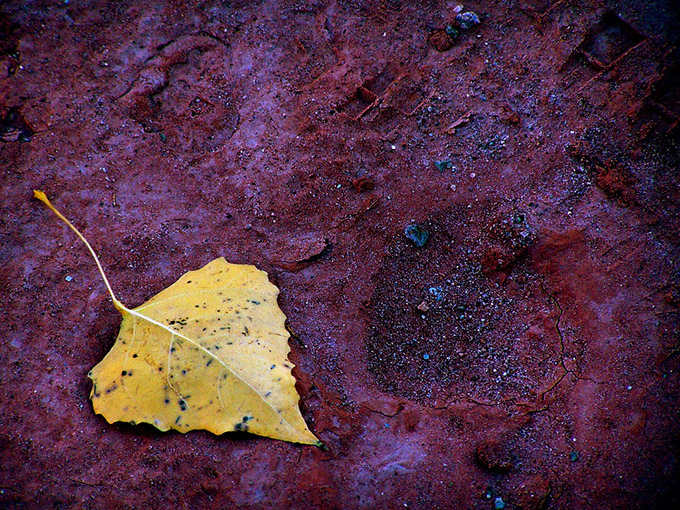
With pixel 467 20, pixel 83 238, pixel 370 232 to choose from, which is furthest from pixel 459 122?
pixel 83 238

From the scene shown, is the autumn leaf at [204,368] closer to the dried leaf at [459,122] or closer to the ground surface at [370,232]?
the ground surface at [370,232]

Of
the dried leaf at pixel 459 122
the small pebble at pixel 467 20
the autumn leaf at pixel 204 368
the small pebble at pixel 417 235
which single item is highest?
the small pebble at pixel 467 20

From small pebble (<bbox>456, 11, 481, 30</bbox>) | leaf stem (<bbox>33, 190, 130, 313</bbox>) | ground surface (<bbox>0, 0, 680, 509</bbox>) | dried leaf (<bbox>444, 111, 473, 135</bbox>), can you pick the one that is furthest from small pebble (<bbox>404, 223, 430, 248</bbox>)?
leaf stem (<bbox>33, 190, 130, 313</bbox>)

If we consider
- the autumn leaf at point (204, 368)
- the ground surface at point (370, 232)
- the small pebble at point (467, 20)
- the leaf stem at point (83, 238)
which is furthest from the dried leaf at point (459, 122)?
the leaf stem at point (83, 238)

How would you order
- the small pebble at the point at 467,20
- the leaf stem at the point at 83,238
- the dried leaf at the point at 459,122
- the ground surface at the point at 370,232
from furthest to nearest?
the small pebble at the point at 467,20, the dried leaf at the point at 459,122, the leaf stem at the point at 83,238, the ground surface at the point at 370,232

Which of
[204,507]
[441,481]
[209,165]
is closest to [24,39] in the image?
[209,165]

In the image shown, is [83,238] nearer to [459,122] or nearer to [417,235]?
[417,235]
